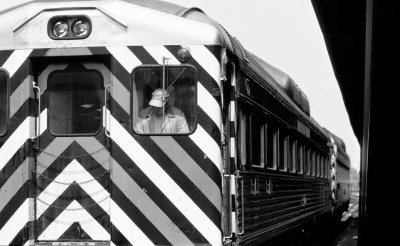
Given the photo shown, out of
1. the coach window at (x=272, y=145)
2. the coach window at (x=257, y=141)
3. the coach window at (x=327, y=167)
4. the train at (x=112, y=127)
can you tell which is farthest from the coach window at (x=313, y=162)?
the train at (x=112, y=127)

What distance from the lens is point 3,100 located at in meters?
6.45

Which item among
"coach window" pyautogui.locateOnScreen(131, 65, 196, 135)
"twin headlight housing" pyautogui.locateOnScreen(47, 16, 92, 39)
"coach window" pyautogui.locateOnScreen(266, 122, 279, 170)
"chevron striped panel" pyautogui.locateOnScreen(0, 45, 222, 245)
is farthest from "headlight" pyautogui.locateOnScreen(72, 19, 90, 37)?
"coach window" pyautogui.locateOnScreen(266, 122, 279, 170)

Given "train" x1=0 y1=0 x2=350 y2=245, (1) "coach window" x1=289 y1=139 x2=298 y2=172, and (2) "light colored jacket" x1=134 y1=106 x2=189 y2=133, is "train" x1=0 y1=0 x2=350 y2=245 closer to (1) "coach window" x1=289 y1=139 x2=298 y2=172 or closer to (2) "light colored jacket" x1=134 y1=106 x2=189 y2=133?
(2) "light colored jacket" x1=134 y1=106 x2=189 y2=133

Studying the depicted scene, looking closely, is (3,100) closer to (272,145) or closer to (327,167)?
(272,145)

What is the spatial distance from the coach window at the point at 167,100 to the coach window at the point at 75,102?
32 centimetres

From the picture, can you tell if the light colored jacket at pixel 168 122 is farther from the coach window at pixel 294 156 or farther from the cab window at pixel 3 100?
the coach window at pixel 294 156

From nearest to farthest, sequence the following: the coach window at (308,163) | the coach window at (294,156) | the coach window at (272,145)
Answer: the coach window at (272,145)
the coach window at (294,156)
the coach window at (308,163)

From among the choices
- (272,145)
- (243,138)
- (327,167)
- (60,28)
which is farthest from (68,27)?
(327,167)

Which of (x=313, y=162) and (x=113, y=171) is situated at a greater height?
(x=313, y=162)

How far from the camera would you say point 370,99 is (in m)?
10.1

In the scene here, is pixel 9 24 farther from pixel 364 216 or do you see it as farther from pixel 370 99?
pixel 364 216

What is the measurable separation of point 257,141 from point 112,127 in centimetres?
221

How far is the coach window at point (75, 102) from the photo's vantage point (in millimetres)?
6352

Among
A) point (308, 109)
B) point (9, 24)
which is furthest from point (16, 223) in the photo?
point (308, 109)
